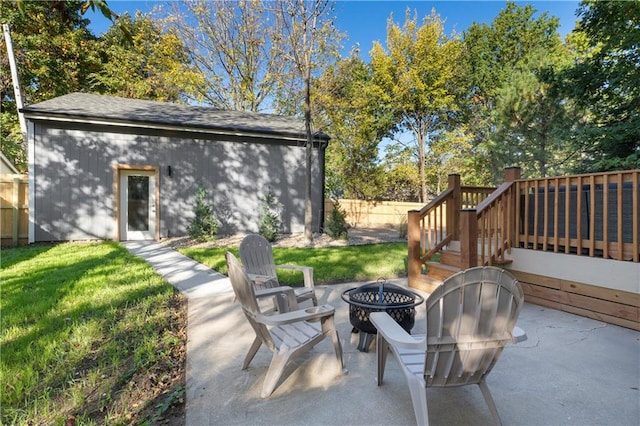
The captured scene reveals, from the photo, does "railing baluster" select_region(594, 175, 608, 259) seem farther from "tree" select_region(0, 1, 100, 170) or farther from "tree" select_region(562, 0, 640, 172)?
"tree" select_region(0, 1, 100, 170)

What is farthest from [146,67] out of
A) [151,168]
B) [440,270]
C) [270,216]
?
[440,270]

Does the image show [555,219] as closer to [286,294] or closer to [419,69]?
[286,294]

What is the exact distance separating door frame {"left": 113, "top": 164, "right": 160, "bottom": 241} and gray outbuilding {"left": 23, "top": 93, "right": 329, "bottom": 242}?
0.08 feet

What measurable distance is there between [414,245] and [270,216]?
532 cm

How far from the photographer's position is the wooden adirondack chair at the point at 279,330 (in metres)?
2.06

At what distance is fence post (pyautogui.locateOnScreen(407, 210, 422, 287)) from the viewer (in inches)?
184

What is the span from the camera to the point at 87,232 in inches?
334

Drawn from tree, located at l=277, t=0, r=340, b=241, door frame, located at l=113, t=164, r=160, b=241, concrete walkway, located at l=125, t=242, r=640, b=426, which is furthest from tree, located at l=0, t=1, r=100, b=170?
concrete walkway, located at l=125, t=242, r=640, b=426

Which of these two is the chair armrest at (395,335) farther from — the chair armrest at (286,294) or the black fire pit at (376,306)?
the chair armrest at (286,294)

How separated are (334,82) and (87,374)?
12.4 meters

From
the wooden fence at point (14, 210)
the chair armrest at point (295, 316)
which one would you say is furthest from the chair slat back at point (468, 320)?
the wooden fence at point (14, 210)

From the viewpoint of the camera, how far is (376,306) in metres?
2.48

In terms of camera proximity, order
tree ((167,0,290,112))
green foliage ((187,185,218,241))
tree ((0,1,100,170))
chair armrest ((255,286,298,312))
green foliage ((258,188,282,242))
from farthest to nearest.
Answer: tree ((167,0,290,112)), tree ((0,1,100,170)), green foliage ((258,188,282,242)), green foliage ((187,185,218,241)), chair armrest ((255,286,298,312))

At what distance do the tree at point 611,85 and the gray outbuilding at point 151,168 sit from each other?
259 inches
